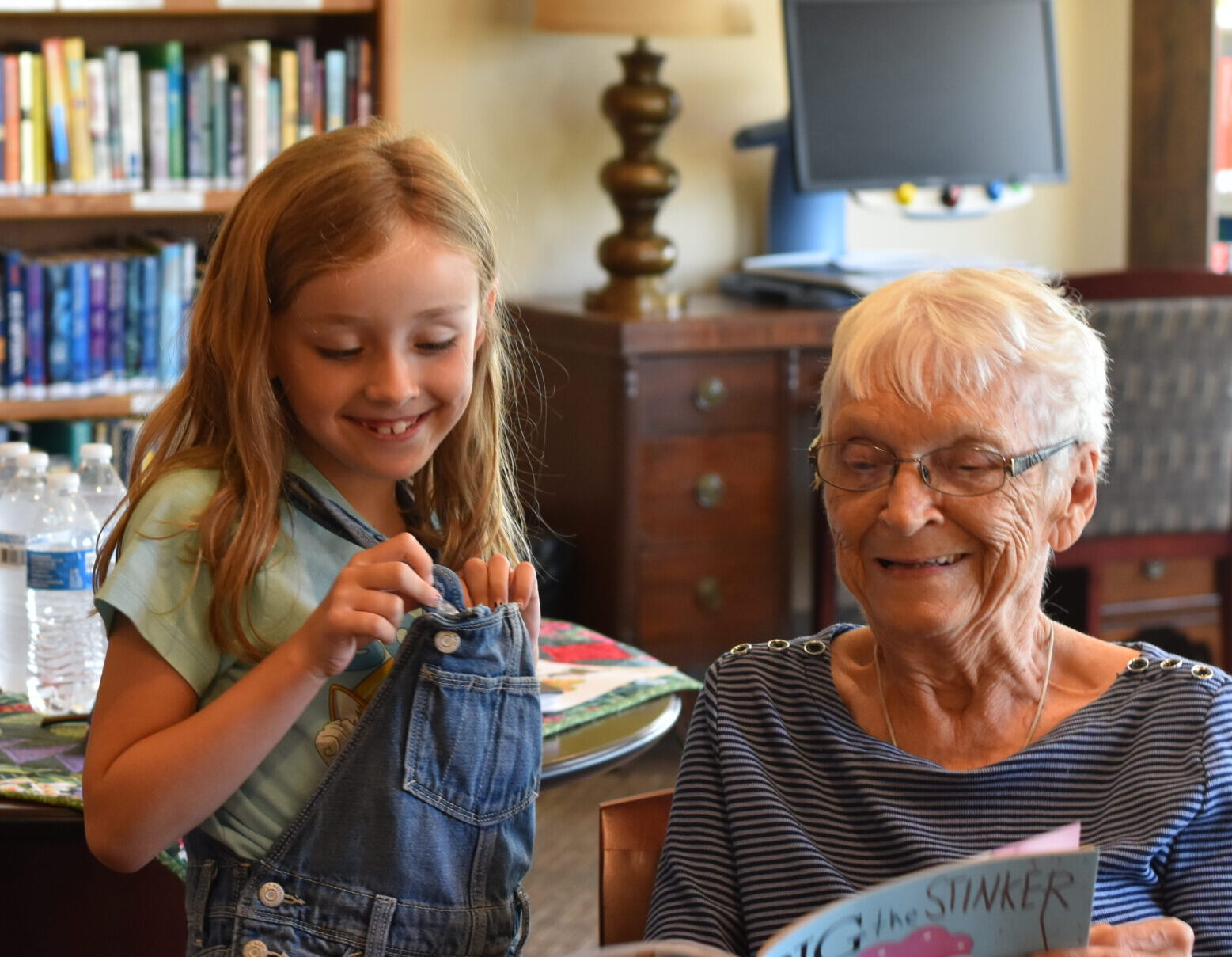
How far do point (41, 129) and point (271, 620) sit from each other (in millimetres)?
2300

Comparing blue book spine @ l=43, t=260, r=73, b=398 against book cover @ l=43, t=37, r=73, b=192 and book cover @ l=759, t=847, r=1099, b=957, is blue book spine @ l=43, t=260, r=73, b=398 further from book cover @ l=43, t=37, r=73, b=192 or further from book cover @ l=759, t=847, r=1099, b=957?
book cover @ l=759, t=847, r=1099, b=957

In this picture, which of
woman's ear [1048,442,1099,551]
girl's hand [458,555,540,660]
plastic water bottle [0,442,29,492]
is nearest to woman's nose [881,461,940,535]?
woman's ear [1048,442,1099,551]

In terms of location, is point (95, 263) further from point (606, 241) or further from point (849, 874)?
point (849, 874)

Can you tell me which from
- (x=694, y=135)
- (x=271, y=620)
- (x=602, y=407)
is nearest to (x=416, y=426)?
(x=271, y=620)

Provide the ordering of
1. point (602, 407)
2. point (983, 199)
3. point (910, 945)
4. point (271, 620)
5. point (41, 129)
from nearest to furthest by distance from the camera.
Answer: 1. point (910, 945)
2. point (271, 620)
3. point (41, 129)
4. point (602, 407)
5. point (983, 199)

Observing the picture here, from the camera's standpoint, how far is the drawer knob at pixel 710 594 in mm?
3600

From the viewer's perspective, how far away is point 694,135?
13.7ft

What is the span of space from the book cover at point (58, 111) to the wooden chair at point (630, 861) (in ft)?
7.77

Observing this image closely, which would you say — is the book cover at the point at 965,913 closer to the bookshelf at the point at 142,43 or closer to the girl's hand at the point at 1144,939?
the girl's hand at the point at 1144,939

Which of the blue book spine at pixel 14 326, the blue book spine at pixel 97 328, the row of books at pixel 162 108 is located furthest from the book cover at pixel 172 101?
the blue book spine at pixel 14 326

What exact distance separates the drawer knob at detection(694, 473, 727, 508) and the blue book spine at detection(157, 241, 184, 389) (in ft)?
3.87

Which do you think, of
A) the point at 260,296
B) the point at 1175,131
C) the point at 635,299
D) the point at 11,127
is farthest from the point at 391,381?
the point at 1175,131

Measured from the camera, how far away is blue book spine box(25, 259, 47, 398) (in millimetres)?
3234

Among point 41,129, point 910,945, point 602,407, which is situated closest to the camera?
point 910,945
